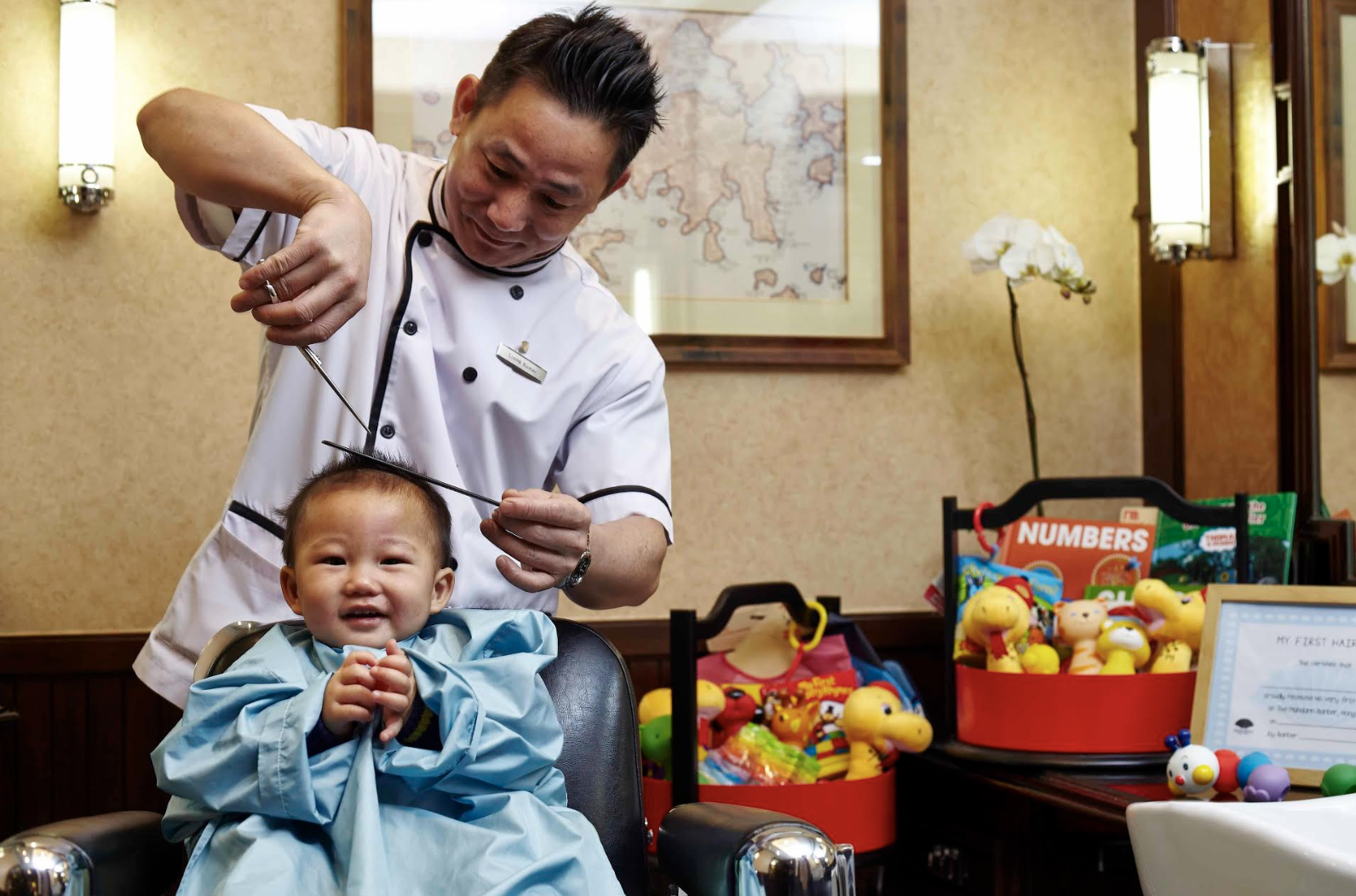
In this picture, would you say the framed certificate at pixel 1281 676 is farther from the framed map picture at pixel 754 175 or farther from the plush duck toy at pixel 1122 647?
the framed map picture at pixel 754 175

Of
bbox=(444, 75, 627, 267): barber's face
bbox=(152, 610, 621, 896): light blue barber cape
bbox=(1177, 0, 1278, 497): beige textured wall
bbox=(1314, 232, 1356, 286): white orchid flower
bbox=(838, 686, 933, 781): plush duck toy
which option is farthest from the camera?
bbox=(1177, 0, 1278, 497): beige textured wall

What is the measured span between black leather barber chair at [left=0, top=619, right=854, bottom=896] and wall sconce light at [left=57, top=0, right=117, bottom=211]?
108 centimetres

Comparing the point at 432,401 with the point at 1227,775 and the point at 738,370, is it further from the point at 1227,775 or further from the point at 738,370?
the point at 1227,775

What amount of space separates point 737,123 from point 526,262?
0.93 m

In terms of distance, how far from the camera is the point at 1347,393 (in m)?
2.15

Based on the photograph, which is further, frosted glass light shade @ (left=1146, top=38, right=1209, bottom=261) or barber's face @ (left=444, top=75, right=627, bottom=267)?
frosted glass light shade @ (left=1146, top=38, right=1209, bottom=261)

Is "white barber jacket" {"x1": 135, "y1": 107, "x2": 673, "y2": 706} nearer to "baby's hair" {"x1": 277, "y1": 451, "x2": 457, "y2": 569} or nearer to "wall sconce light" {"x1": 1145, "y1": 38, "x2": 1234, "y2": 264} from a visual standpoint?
"baby's hair" {"x1": 277, "y1": 451, "x2": 457, "y2": 569}

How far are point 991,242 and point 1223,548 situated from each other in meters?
0.71

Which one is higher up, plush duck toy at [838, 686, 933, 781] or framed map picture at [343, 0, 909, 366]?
framed map picture at [343, 0, 909, 366]

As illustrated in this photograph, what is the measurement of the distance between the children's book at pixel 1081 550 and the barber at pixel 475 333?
2.54ft

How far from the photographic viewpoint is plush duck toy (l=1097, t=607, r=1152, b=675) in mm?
1901

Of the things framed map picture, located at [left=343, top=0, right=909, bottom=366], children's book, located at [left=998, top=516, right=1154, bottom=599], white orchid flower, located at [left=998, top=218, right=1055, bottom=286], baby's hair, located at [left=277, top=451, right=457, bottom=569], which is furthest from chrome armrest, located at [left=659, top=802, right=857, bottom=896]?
white orchid flower, located at [left=998, top=218, right=1055, bottom=286]

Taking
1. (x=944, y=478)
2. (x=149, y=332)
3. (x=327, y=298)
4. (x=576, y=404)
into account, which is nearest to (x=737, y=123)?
(x=944, y=478)

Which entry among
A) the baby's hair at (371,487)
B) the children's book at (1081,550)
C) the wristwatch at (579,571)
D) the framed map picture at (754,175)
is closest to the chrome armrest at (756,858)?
the wristwatch at (579,571)
